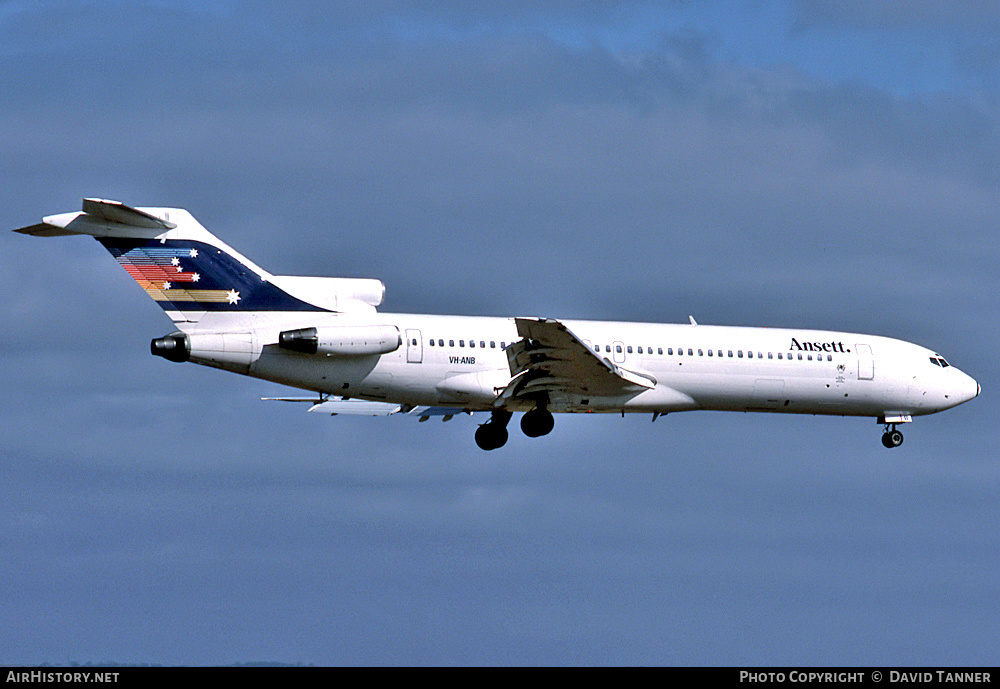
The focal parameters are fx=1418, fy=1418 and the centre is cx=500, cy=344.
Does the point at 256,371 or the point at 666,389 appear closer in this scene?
the point at 256,371

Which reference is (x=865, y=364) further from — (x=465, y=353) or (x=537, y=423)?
(x=465, y=353)

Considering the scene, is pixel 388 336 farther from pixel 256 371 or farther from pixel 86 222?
pixel 86 222

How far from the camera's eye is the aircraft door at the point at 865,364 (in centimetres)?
4094

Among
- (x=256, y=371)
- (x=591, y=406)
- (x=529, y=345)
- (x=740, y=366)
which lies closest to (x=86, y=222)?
(x=256, y=371)

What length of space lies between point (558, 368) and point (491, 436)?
384 cm

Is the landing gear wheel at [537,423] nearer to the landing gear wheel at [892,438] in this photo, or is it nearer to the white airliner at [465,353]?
the white airliner at [465,353]

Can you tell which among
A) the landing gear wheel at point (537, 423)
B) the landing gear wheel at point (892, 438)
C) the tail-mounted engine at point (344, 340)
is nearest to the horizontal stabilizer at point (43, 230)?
the tail-mounted engine at point (344, 340)

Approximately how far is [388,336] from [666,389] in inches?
319

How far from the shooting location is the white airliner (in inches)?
1372

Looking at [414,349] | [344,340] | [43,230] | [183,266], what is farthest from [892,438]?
[43,230]

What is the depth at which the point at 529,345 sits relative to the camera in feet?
118

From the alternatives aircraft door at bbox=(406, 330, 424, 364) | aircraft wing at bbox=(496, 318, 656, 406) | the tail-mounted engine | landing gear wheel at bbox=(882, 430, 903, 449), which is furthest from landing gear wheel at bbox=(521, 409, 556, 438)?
landing gear wheel at bbox=(882, 430, 903, 449)

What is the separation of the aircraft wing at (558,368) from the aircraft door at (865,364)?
6.74m
